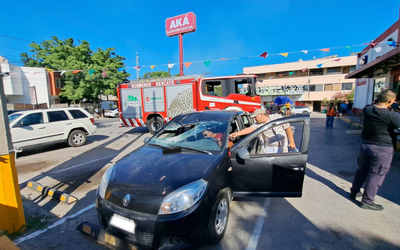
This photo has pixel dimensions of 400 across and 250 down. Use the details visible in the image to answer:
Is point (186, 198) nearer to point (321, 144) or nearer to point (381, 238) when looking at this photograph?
point (381, 238)

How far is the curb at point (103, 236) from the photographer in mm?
2123

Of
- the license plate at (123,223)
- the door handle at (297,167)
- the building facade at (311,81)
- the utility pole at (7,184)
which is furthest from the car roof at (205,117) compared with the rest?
the building facade at (311,81)

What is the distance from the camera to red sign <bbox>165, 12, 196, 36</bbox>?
55.0 feet

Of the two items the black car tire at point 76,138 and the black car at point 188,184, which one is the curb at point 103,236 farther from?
the black car tire at point 76,138

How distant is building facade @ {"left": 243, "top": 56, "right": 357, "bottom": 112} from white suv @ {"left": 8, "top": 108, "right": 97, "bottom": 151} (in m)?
31.0

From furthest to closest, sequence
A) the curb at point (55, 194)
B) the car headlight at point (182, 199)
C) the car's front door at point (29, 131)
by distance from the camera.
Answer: the car's front door at point (29, 131) < the curb at point (55, 194) < the car headlight at point (182, 199)

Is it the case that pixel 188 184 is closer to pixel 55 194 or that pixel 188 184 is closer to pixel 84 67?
pixel 55 194

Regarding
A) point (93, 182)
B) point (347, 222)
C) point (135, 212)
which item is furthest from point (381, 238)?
point (93, 182)

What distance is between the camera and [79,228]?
2.57 metres

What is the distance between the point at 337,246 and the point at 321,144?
6277mm

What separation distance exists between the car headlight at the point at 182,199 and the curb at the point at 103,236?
607 mm

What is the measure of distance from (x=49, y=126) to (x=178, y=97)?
5.44m

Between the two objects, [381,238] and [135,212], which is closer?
[135,212]

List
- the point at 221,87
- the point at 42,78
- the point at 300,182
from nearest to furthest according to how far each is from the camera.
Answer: the point at 300,182, the point at 221,87, the point at 42,78
